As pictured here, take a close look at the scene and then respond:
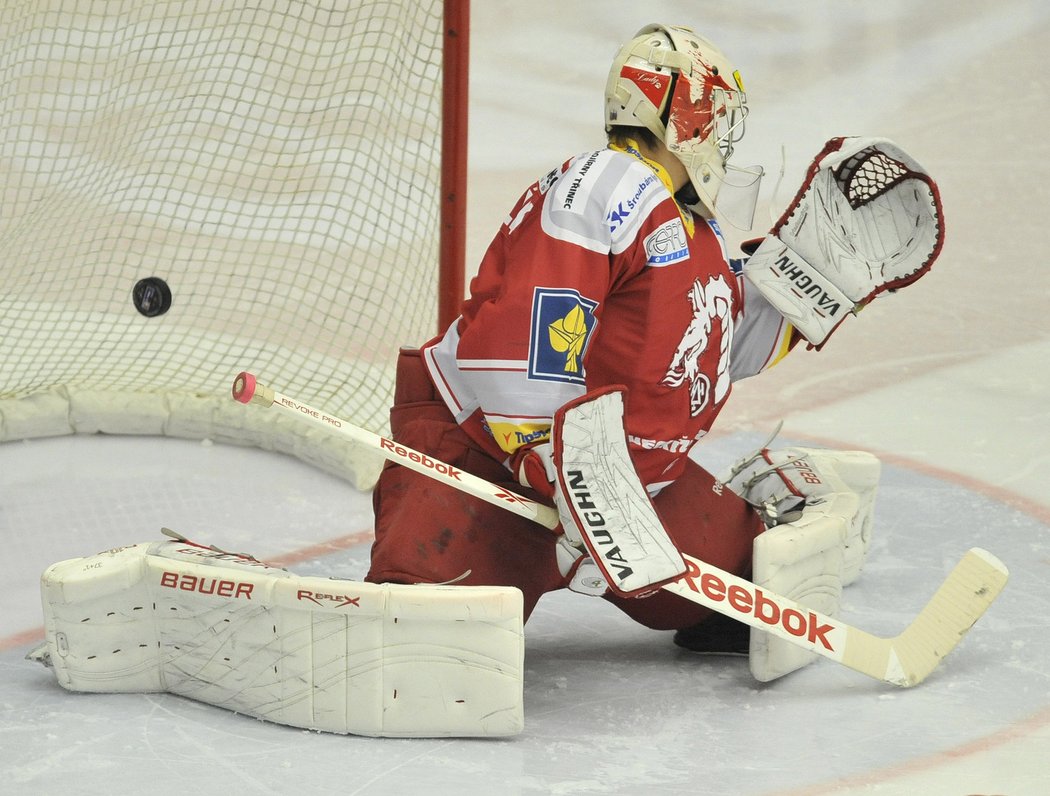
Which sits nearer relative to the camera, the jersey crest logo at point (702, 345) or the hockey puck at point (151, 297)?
the jersey crest logo at point (702, 345)

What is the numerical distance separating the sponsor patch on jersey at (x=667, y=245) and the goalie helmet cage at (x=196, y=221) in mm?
1060

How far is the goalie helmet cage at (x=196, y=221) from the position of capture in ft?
11.3

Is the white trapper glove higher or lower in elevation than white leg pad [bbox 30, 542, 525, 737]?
higher

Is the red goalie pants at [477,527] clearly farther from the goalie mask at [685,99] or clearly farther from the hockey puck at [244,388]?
the goalie mask at [685,99]

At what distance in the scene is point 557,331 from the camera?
2.07 m

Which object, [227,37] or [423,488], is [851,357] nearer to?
[227,37]

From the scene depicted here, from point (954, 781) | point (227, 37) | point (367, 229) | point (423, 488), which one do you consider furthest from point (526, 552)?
point (367, 229)

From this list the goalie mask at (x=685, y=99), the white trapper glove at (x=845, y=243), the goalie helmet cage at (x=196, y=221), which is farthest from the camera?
the goalie helmet cage at (x=196, y=221)

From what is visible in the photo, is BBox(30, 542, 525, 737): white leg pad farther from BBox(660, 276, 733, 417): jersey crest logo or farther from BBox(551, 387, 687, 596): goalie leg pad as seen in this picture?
BBox(660, 276, 733, 417): jersey crest logo

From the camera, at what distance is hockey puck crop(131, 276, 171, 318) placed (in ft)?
9.96

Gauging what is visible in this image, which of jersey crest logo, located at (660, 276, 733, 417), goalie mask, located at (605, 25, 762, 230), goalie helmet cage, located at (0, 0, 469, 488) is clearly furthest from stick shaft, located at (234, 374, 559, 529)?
goalie helmet cage, located at (0, 0, 469, 488)

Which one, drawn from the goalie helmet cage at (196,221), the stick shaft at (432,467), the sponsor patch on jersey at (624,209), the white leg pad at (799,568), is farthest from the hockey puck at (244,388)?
the goalie helmet cage at (196,221)

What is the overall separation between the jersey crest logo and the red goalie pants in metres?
0.18

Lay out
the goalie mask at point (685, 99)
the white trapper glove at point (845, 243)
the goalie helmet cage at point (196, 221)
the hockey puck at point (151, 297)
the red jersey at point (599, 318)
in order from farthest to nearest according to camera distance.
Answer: the goalie helmet cage at point (196, 221)
the hockey puck at point (151, 297)
the white trapper glove at point (845, 243)
the goalie mask at point (685, 99)
the red jersey at point (599, 318)
